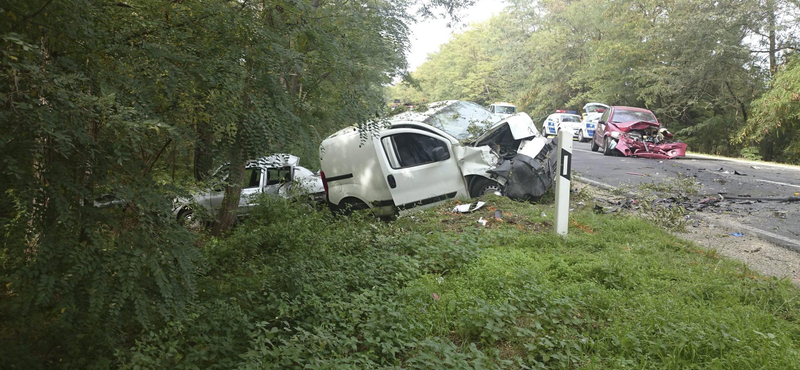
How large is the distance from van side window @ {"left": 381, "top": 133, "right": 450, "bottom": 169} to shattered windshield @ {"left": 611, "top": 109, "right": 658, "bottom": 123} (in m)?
10.8

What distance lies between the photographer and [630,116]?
56.1 ft

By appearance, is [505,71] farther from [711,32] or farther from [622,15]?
[711,32]

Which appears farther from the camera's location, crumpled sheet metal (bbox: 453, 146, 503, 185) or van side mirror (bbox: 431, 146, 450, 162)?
crumpled sheet metal (bbox: 453, 146, 503, 185)

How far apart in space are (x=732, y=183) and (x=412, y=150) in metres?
6.91

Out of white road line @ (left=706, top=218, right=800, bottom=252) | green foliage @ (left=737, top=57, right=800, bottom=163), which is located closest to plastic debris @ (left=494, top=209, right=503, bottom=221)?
white road line @ (left=706, top=218, right=800, bottom=252)

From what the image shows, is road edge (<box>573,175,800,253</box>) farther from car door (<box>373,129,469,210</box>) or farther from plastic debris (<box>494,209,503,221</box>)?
car door (<box>373,129,469,210</box>)

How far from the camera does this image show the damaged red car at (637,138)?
50.3ft

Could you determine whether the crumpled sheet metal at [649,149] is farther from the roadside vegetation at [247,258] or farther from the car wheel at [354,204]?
the car wheel at [354,204]

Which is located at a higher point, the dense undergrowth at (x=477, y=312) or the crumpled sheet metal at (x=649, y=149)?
the crumpled sheet metal at (x=649, y=149)

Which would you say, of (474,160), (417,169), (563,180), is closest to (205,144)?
(563,180)

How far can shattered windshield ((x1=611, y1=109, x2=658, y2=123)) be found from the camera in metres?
16.9

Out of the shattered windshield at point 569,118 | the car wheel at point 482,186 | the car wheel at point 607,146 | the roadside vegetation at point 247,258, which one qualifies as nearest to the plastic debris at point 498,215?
the roadside vegetation at point 247,258

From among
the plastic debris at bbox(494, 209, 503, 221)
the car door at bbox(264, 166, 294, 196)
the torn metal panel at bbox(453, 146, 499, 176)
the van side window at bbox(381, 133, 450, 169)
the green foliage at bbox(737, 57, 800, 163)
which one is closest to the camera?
the plastic debris at bbox(494, 209, 503, 221)

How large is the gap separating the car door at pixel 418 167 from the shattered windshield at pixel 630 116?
10.7m
